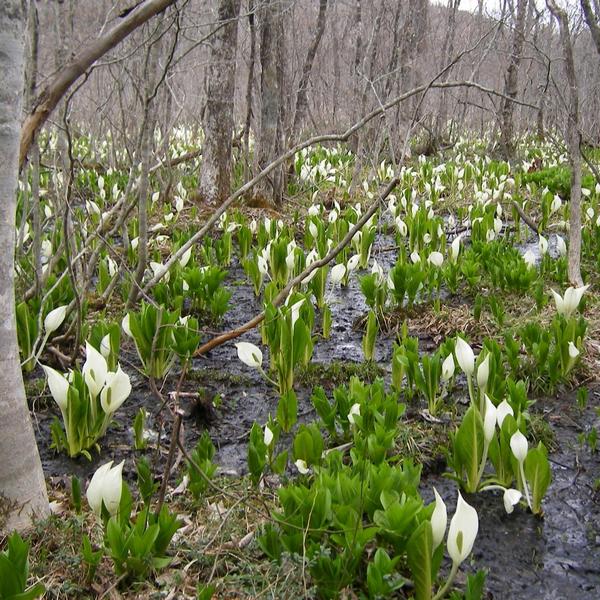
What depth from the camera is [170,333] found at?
324cm

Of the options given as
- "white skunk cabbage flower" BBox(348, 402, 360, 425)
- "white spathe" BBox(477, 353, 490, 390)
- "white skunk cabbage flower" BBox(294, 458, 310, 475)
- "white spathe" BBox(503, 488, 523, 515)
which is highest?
"white spathe" BBox(477, 353, 490, 390)

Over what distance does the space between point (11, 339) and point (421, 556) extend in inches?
48.0

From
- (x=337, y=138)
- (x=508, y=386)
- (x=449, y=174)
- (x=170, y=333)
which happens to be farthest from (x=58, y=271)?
(x=449, y=174)

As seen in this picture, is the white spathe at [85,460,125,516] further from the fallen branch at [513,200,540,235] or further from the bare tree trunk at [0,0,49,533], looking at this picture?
the fallen branch at [513,200,540,235]

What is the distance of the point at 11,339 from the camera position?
177 cm

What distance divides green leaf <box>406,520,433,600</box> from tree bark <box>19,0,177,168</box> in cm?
154

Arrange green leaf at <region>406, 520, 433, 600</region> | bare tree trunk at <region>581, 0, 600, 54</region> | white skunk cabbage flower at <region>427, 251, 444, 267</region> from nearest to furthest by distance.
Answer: green leaf at <region>406, 520, 433, 600</region>
bare tree trunk at <region>581, 0, 600, 54</region>
white skunk cabbage flower at <region>427, 251, 444, 267</region>

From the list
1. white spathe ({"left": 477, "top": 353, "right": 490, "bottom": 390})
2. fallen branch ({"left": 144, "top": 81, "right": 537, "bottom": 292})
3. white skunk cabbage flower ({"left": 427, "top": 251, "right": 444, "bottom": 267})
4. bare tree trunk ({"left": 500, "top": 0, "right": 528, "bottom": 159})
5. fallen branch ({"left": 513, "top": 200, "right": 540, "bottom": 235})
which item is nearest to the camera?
white spathe ({"left": 477, "top": 353, "right": 490, "bottom": 390})

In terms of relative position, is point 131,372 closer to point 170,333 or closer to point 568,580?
point 170,333

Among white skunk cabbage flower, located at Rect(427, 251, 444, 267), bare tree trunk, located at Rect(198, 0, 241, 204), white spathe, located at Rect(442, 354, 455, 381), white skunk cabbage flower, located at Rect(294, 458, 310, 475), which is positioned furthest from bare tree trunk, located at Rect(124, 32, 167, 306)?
bare tree trunk, located at Rect(198, 0, 241, 204)

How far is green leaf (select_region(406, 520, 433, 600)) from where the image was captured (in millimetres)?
1645

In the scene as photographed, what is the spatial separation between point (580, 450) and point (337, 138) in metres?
1.88

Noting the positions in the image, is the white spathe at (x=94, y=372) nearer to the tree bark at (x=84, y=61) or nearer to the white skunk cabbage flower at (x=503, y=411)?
the tree bark at (x=84, y=61)

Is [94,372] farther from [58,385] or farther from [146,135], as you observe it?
[146,135]
